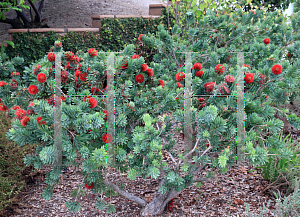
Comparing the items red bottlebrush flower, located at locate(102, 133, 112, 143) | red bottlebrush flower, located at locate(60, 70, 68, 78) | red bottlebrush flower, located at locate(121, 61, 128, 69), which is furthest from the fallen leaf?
red bottlebrush flower, located at locate(60, 70, 68, 78)

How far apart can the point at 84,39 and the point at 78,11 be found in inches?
129

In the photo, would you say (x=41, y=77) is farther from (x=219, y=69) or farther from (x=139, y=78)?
(x=219, y=69)

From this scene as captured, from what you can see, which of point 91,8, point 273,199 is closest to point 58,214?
point 273,199

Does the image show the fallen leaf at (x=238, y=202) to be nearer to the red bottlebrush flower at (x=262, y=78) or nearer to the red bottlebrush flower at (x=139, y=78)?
the red bottlebrush flower at (x=262, y=78)

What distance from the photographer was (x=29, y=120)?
1.91 metres

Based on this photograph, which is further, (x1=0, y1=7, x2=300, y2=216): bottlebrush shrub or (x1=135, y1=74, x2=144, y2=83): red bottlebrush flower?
(x1=135, y1=74, x2=144, y2=83): red bottlebrush flower

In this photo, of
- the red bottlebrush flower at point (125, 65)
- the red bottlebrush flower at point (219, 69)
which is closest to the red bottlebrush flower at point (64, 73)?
the red bottlebrush flower at point (125, 65)

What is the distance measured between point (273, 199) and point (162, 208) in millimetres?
1243

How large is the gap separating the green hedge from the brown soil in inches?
78.3

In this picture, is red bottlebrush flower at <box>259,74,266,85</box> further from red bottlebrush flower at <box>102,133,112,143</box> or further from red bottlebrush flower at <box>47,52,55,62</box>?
red bottlebrush flower at <box>47,52,55,62</box>

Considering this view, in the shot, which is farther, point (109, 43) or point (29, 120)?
point (109, 43)

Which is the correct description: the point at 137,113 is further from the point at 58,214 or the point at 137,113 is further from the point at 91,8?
the point at 91,8

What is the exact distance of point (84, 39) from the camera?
554 centimetres

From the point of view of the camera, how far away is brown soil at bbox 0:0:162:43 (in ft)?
25.1
